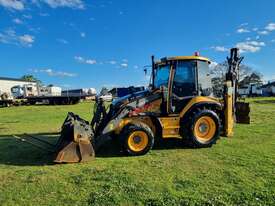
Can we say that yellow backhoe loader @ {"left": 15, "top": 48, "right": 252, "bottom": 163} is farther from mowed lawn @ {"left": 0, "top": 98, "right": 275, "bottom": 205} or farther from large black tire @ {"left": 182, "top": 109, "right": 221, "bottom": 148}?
mowed lawn @ {"left": 0, "top": 98, "right": 275, "bottom": 205}

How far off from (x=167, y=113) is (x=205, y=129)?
1230 mm

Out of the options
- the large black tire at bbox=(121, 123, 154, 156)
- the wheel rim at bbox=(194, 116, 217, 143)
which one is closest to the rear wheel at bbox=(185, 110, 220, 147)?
the wheel rim at bbox=(194, 116, 217, 143)

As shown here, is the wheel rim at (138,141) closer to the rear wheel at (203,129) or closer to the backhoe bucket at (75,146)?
the backhoe bucket at (75,146)

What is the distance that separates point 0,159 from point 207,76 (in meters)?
6.17

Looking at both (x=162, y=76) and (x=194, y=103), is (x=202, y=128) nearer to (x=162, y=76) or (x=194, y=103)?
(x=194, y=103)

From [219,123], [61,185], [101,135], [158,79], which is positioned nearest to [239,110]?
[219,123]

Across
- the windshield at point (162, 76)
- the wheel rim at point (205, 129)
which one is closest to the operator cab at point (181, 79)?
the windshield at point (162, 76)

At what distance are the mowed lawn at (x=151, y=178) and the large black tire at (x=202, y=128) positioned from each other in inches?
10.4

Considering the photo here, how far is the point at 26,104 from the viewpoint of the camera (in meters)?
41.7

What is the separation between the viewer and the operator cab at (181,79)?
28.4 ft

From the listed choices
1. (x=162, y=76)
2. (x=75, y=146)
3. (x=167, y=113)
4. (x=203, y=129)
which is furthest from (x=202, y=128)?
(x=75, y=146)

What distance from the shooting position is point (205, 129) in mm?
8781

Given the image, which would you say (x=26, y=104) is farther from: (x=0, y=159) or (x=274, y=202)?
(x=274, y=202)

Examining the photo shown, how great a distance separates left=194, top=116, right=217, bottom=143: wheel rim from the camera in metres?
8.70
